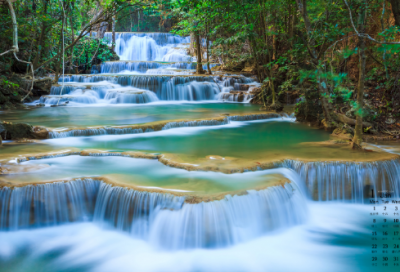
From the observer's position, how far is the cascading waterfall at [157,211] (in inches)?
162

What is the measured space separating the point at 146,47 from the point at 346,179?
25.3m

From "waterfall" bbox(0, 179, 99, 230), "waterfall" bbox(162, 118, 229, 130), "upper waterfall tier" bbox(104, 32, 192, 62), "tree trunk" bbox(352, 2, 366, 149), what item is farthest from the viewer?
"upper waterfall tier" bbox(104, 32, 192, 62)

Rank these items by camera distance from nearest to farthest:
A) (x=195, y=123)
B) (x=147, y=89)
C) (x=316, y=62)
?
1. (x=316, y=62)
2. (x=195, y=123)
3. (x=147, y=89)

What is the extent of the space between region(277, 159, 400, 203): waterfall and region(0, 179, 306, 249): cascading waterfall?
0.58 m

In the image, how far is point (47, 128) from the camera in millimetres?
7855

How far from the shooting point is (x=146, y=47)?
28.2 meters

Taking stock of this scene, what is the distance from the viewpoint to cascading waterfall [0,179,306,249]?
4113 mm

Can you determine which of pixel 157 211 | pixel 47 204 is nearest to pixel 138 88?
pixel 47 204

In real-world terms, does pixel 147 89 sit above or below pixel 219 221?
above

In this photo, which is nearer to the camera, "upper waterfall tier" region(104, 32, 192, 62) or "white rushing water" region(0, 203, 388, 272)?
"white rushing water" region(0, 203, 388, 272)

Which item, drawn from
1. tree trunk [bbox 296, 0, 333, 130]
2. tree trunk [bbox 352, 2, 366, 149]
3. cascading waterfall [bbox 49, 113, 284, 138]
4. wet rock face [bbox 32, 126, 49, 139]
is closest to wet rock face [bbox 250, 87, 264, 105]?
cascading waterfall [bbox 49, 113, 284, 138]

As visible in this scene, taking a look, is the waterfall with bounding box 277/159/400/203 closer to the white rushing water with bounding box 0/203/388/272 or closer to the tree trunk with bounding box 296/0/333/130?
the white rushing water with bounding box 0/203/388/272

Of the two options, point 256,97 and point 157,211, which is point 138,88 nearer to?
point 256,97

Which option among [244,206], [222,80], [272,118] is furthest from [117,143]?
[222,80]
